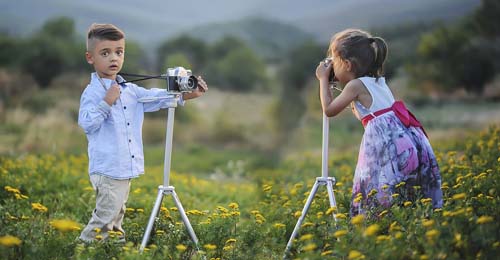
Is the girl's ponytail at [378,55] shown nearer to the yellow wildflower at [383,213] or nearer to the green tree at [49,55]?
the yellow wildflower at [383,213]

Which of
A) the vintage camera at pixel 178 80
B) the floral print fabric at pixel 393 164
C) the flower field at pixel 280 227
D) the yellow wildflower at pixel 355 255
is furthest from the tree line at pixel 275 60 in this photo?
the yellow wildflower at pixel 355 255

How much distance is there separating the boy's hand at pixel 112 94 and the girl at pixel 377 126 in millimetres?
1373

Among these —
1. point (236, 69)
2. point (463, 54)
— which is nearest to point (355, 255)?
point (463, 54)

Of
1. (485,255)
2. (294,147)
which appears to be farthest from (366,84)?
(294,147)

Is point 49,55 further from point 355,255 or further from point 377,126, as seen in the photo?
point 355,255

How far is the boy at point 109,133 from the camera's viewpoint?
430 centimetres

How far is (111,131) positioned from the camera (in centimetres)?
435

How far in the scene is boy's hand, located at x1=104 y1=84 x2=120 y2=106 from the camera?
4.23 meters

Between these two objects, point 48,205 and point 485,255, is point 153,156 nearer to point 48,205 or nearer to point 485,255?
point 48,205

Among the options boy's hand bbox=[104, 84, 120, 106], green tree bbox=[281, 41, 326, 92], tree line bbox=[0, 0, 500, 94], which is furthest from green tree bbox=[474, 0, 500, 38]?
boy's hand bbox=[104, 84, 120, 106]

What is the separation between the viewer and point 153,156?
1454 cm

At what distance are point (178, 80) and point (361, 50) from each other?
131 centimetres

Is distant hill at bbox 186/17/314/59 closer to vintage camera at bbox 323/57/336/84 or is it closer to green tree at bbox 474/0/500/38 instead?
green tree at bbox 474/0/500/38

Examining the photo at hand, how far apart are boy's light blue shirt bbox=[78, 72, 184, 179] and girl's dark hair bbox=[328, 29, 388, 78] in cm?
119
